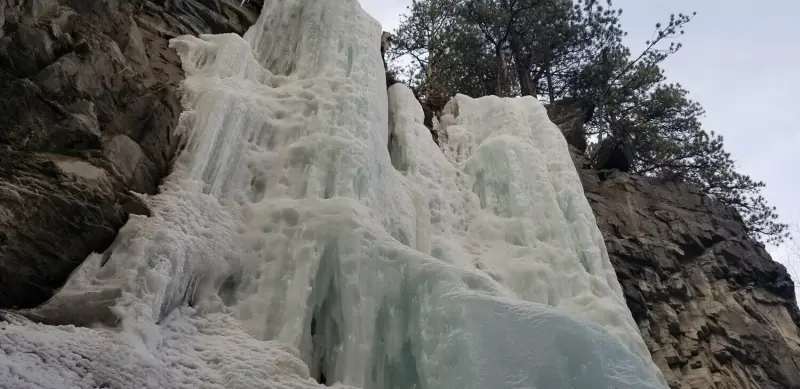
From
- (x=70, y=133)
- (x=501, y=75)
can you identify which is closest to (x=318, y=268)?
(x=70, y=133)

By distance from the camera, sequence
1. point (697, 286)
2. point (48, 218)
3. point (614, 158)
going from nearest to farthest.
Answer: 1. point (48, 218)
2. point (697, 286)
3. point (614, 158)

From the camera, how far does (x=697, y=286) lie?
922 centimetres

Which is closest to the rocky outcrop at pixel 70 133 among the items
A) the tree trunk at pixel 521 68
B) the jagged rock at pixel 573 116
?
the jagged rock at pixel 573 116

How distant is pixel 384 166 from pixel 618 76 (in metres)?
9.26

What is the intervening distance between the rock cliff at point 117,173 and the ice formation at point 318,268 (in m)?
0.20

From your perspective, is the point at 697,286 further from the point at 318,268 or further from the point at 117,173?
the point at 117,173

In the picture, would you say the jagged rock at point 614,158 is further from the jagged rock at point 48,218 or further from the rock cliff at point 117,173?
the jagged rock at point 48,218

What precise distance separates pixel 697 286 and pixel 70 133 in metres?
8.34

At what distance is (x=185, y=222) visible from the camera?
405 centimetres

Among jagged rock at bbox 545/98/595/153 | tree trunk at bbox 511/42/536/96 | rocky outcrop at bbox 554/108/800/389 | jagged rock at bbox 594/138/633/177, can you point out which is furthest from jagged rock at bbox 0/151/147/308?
tree trunk at bbox 511/42/536/96

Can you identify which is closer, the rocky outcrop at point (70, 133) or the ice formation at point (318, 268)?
the ice formation at point (318, 268)

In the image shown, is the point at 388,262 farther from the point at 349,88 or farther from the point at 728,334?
the point at 728,334

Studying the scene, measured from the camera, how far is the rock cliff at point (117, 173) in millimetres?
3422

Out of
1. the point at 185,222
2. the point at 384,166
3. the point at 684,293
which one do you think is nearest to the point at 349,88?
the point at 384,166
